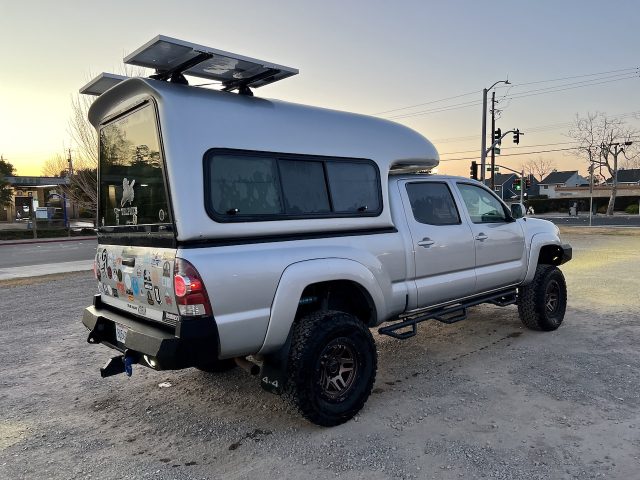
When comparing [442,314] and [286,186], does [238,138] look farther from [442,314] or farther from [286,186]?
[442,314]

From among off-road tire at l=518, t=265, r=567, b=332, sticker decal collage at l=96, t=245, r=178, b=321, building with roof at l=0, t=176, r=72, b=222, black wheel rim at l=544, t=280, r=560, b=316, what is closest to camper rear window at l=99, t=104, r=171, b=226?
sticker decal collage at l=96, t=245, r=178, b=321

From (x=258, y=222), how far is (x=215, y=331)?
0.80 metres

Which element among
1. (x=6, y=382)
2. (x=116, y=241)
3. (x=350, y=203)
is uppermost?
(x=350, y=203)

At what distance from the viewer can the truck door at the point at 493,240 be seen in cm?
507

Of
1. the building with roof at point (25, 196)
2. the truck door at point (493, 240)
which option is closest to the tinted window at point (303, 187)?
the truck door at point (493, 240)

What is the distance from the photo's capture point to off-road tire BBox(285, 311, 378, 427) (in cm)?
334

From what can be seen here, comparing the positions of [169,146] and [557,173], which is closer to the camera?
[169,146]

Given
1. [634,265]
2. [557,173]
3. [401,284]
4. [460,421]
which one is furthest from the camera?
[557,173]

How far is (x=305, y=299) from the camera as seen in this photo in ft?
12.1

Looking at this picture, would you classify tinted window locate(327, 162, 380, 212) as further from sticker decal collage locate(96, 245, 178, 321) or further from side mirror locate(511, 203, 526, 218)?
side mirror locate(511, 203, 526, 218)

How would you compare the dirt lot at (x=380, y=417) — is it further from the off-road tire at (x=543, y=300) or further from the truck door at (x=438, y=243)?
the truck door at (x=438, y=243)

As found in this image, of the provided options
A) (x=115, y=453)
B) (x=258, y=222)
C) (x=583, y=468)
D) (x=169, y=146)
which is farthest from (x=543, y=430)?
(x=169, y=146)

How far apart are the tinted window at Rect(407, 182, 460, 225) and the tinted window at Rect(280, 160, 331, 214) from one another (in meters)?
1.14

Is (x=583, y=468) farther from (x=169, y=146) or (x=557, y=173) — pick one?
(x=557, y=173)
